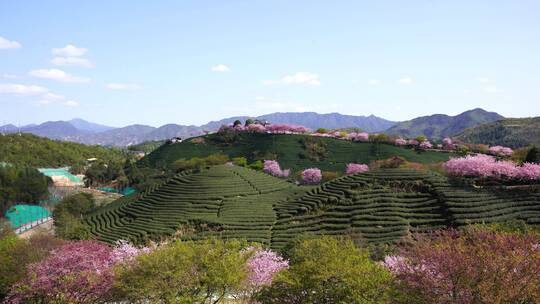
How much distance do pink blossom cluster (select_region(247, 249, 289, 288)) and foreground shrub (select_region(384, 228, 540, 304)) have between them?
880 centimetres

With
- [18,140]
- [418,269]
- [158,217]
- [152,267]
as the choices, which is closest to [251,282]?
[152,267]

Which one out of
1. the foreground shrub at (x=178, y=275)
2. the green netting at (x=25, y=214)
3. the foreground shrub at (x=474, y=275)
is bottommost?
the green netting at (x=25, y=214)

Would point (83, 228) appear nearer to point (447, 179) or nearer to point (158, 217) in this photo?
point (158, 217)

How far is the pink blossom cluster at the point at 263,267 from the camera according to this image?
23.1m

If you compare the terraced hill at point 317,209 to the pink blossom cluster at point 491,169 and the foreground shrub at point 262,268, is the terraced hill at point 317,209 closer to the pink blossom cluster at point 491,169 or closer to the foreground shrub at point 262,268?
the pink blossom cluster at point 491,169

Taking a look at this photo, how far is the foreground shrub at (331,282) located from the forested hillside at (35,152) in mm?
162147

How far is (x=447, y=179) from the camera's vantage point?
48.2 meters

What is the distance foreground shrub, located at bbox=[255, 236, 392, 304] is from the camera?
16594 millimetres

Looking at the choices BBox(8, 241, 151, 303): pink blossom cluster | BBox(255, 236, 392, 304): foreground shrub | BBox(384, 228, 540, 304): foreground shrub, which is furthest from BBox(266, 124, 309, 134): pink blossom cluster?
BBox(384, 228, 540, 304): foreground shrub

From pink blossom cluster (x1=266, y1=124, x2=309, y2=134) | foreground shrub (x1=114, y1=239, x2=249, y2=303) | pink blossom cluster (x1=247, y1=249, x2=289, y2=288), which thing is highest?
pink blossom cluster (x1=266, y1=124, x2=309, y2=134)

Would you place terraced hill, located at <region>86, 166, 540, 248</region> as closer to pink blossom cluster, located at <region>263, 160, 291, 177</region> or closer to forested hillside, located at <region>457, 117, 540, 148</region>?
pink blossom cluster, located at <region>263, 160, 291, 177</region>

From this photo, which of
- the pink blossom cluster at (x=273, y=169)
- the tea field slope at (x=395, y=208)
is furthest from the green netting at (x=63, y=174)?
the tea field slope at (x=395, y=208)

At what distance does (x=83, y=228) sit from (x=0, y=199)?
52.4 meters

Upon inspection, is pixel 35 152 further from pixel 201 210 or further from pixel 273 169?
pixel 201 210
